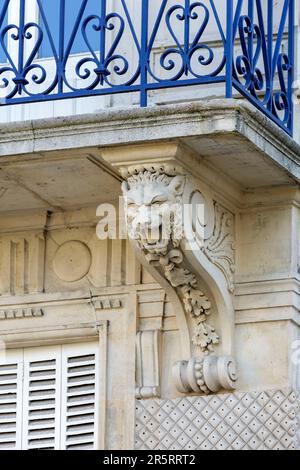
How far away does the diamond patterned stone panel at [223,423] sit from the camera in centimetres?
1230

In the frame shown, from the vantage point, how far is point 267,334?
1248 centimetres

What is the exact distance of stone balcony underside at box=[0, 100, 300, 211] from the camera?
38.7ft

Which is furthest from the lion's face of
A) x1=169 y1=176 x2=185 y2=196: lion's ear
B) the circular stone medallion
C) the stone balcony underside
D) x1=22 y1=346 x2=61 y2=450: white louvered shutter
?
x1=22 y1=346 x2=61 y2=450: white louvered shutter

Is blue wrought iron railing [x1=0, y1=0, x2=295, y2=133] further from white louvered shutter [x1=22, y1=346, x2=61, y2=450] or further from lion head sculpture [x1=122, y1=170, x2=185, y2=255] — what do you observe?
white louvered shutter [x1=22, y1=346, x2=61, y2=450]

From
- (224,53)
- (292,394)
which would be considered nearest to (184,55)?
(224,53)

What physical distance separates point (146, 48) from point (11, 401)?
245 cm

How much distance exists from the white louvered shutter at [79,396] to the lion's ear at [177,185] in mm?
1372

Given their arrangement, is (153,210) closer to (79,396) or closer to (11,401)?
(79,396)

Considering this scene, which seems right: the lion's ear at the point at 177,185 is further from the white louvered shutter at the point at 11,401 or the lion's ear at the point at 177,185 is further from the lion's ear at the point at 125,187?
the white louvered shutter at the point at 11,401

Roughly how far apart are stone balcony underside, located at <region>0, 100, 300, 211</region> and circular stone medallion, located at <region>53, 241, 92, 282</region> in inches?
20.6

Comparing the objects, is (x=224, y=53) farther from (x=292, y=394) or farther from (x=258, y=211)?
(x=292, y=394)

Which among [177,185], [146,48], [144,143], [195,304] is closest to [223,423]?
[195,304]

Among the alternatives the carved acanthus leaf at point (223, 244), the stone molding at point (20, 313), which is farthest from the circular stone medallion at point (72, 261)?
the carved acanthus leaf at point (223, 244)
